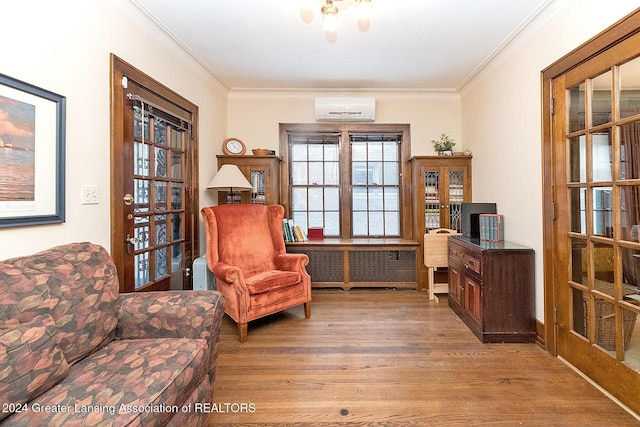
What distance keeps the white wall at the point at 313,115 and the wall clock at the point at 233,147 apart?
159 mm

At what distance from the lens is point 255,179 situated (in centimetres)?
367

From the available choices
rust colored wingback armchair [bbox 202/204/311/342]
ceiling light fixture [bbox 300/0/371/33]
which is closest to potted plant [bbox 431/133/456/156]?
ceiling light fixture [bbox 300/0/371/33]

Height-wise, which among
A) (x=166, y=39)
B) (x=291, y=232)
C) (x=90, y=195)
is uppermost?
(x=166, y=39)

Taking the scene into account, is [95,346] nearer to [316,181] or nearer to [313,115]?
[316,181]

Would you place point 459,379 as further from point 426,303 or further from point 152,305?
point 152,305

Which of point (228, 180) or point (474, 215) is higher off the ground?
point (228, 180)

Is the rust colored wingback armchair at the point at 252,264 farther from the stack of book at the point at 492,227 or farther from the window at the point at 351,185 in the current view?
the stack of book at the point at 492,227

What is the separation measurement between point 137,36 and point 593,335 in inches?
146

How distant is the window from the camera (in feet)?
13.2

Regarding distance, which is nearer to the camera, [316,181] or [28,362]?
[28,362]

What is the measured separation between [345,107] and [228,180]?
1676 mm

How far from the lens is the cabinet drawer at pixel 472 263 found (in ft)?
7.96

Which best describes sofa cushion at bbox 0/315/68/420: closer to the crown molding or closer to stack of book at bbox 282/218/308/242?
the crown molding

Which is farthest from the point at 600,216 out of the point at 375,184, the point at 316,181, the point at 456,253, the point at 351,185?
the point at 316,181
